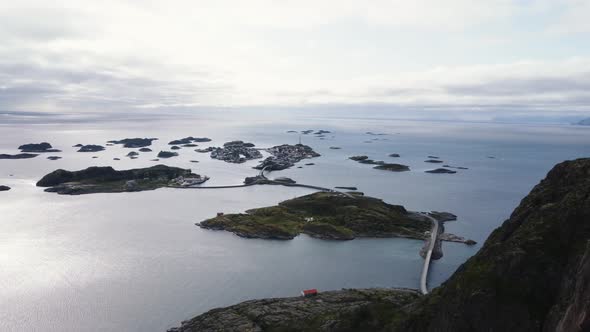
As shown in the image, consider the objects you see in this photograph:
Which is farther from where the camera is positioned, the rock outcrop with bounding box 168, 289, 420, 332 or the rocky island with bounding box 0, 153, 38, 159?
the rocky island with bounding box 0, 153, 38, 159

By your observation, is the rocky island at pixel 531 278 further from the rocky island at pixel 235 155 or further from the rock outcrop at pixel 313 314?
the rocky island at pixel 235 155

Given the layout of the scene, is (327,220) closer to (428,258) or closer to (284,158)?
(428,258)

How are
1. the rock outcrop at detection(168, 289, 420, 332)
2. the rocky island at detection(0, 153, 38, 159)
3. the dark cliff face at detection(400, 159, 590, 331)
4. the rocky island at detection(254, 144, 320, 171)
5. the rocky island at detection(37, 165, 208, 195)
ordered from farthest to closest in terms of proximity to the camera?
the rocky island at detection(0, 153, 38, 159) → the rocky island at detection(254, 144, 320, 171) → the rocky island at detection(37, 165, 208, 195) → the rock outcrop at detection(168, 289, 420, 332) → the dark cliff face at detection(400, 159, 590, 331)

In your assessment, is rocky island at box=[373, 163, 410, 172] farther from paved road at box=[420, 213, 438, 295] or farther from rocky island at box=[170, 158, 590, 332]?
rocky island at box=[170, 158, 590, 332]

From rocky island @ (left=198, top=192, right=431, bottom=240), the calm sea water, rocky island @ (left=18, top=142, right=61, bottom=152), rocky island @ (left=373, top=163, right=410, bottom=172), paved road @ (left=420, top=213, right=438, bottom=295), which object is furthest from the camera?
rocky island @ (left=18, top=142, right=61, bottom=152)

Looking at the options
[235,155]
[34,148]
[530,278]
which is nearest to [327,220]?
[530,278]

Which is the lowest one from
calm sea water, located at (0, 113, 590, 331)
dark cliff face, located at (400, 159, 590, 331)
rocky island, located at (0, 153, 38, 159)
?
calm sea water, located at (0, 113, 590, 331)

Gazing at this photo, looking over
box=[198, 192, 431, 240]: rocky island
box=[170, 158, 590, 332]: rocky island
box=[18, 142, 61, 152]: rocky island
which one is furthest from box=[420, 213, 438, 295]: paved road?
box=[18, 142, 61, 152]: rocky island
